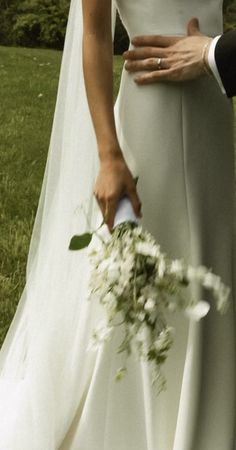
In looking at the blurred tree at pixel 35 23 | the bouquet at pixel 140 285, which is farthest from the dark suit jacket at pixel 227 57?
the blurred tree at pixel 35 23

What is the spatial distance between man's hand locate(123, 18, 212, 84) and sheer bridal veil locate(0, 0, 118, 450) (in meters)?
0.34

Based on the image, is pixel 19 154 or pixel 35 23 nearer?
pixel 19 154

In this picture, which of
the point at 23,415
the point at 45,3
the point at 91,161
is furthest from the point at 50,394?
the point at 45,3

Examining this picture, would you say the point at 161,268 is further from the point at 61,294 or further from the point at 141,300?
the point at 61,294

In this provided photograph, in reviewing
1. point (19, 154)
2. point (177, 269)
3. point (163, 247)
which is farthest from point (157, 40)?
point (19, 154)

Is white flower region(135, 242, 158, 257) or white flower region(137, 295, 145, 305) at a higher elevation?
white flower region(135, 242, 158, 257)

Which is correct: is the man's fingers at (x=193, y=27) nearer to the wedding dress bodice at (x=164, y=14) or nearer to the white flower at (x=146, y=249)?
the wedding dress bodice at (x=164, y=14)

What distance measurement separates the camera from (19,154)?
267 inches

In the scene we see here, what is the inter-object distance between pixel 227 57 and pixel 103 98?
13.9 inches

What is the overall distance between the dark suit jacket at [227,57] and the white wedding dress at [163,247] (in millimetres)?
135

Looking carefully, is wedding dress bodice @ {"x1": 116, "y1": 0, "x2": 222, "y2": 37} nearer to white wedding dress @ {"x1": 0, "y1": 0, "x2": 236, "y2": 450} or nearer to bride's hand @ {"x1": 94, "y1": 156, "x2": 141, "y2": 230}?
white wedding dress @ {"x1": 0, "y1": 0, "x2": 236, "y2": 450}

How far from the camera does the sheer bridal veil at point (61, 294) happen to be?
9.73 feet

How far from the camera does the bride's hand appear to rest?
2473mm

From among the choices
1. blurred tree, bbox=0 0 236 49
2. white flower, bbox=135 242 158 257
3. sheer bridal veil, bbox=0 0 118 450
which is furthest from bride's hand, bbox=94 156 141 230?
blurred tree, bbox=0 0 236 49
